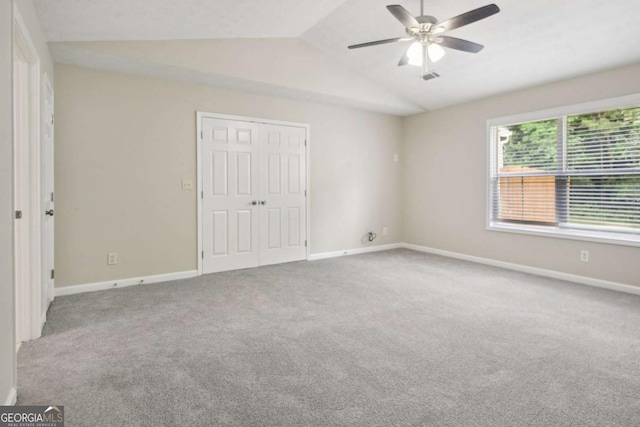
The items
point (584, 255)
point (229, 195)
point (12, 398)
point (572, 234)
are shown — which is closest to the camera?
point (12, 398)

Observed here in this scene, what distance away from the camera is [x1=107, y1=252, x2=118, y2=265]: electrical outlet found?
4.11 metres

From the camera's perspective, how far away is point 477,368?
2.30 m

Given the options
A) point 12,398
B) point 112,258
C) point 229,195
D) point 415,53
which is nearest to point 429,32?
point 415,53

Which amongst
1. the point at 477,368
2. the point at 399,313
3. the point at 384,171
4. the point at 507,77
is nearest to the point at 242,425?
the point at 477,368

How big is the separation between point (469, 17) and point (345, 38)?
2.11m

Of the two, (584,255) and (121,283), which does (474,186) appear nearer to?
(584,255)

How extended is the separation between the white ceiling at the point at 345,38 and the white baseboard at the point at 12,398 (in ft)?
8.87

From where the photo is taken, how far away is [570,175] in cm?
448

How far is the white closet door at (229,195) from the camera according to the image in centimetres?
474

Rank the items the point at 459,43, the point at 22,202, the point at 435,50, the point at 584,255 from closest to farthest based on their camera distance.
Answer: the point at 22,202 → the point at 459,43 → the point at 435,50 → the point at 584,255

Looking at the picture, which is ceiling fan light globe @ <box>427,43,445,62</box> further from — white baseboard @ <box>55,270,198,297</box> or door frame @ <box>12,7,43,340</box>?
white baseboard @ <box>55,270,198,297</box>

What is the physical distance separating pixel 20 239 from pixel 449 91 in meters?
5.27

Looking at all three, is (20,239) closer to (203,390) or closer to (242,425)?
(203,390)

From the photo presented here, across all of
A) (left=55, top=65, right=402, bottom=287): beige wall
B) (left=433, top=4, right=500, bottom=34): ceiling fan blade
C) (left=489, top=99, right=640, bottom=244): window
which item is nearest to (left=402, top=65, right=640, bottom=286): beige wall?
(left=489, top=99, right=640, bottom=244): window
